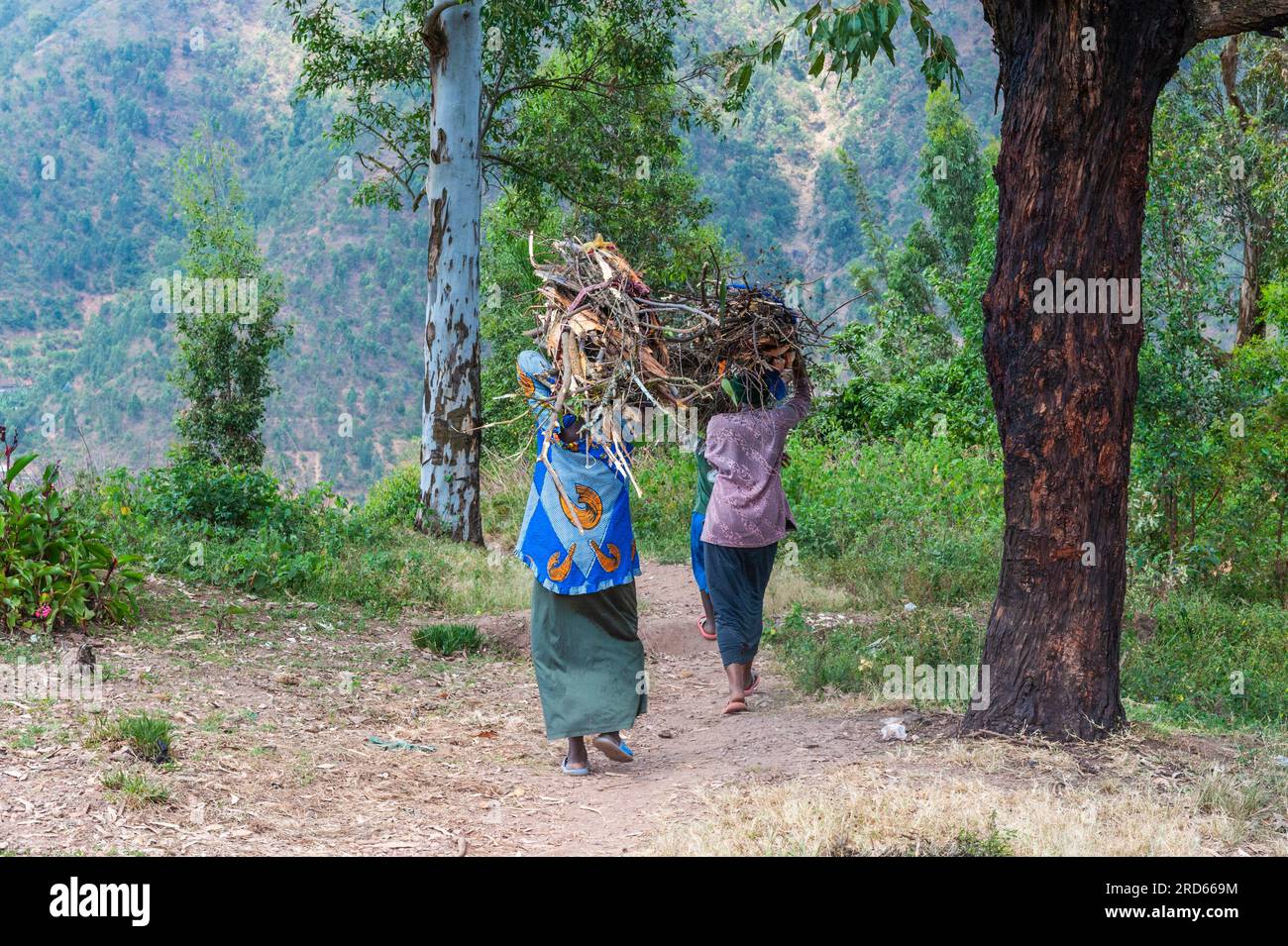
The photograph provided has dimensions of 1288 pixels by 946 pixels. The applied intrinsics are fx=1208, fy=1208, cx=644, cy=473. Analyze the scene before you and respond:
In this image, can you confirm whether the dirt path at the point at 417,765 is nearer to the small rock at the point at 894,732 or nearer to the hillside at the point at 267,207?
the small rock at the point at 894,732

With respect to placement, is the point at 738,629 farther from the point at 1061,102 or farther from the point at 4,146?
the point at 4,146

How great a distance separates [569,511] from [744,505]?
1326mm

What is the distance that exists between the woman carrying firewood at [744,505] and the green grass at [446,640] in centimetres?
212

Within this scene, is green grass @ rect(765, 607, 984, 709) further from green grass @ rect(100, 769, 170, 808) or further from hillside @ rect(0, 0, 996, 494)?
hillside @ rect(0, 0, 996, 494)

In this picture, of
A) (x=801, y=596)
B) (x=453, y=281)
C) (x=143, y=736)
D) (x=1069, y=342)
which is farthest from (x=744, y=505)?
(x=453, y=281)

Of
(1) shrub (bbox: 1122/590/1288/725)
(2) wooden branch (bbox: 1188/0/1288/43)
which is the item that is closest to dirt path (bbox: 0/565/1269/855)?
(1) shrub (bbox: 1122/590/1288/725)

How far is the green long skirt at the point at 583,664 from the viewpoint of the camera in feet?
18.0

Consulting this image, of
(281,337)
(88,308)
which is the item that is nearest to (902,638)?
(281,337)

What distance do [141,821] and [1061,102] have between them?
4.61 metres

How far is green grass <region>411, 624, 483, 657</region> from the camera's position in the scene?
785 centimetres

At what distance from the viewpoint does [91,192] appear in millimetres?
47031

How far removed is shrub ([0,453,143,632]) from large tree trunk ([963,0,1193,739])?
15.4 feet

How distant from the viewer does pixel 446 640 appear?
7871 millimetres

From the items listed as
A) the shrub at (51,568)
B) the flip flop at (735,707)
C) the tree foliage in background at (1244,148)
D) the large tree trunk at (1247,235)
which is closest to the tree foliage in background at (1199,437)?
the flip flop at (735,707)
